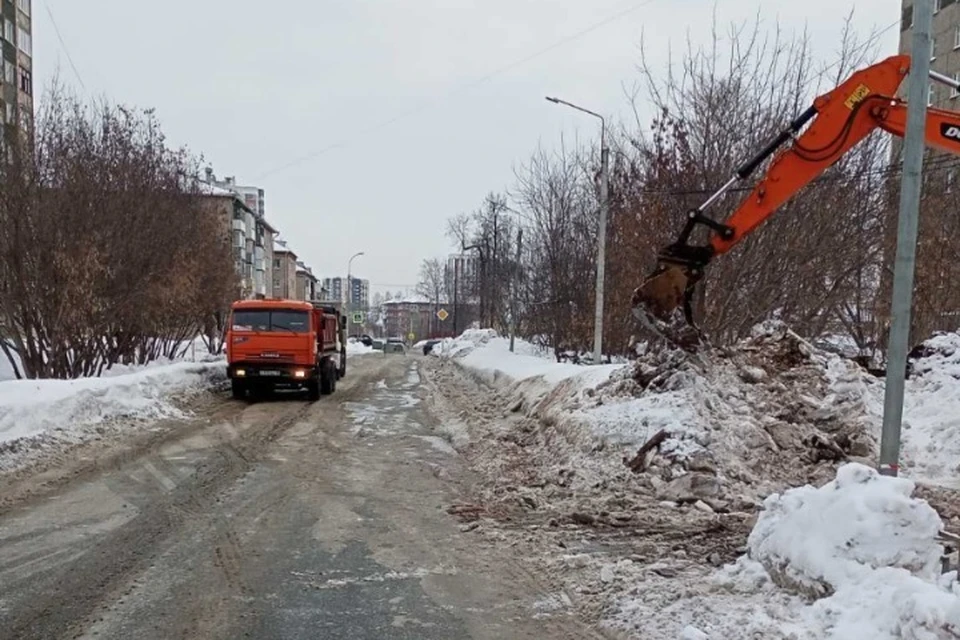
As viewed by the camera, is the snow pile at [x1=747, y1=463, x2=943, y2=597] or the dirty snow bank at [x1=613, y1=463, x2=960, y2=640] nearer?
the dirty snow bank at [x1=613, y1=463, x2=960, y2=640]

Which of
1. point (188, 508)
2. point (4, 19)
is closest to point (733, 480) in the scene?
point (188, 508)

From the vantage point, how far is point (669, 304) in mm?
10781

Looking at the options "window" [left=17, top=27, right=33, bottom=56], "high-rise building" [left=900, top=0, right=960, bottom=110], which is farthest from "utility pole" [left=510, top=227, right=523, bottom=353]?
"window" [left=17, top=27, right=33, bottom=56]

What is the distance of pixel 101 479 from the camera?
930 cm

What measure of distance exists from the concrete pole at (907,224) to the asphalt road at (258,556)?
9.21ft

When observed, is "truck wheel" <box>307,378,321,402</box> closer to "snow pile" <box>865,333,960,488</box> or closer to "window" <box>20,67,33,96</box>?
"snow pile" <box>865,333,960,488</box>

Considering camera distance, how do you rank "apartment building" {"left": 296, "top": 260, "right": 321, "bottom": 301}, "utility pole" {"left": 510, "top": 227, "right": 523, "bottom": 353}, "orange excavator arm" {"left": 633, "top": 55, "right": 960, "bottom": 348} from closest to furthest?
"orange excavator arm" {"left": 633, "top": 55, "right": 960, "bottom": 348}
"utility pole" {"left": 510, "top": 227, "right": 523, "bottom": 353}
"apartment building" {"left": 296, "top": 260, "right": 321, "bottom": 301}

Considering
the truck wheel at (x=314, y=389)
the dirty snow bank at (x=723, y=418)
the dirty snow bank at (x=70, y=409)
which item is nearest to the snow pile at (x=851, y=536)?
the dirty snow bank at (x=723, y=418)

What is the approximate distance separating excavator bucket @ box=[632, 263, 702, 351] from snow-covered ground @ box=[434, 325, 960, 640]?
0.33 m

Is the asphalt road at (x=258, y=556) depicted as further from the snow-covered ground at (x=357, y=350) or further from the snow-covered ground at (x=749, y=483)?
the snow-covered ground at (x=357, y=350)

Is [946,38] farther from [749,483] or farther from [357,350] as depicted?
[357,350]

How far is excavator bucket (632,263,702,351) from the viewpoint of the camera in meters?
10.6

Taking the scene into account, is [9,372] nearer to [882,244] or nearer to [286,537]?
[286,537]

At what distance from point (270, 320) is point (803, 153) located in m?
14.1
